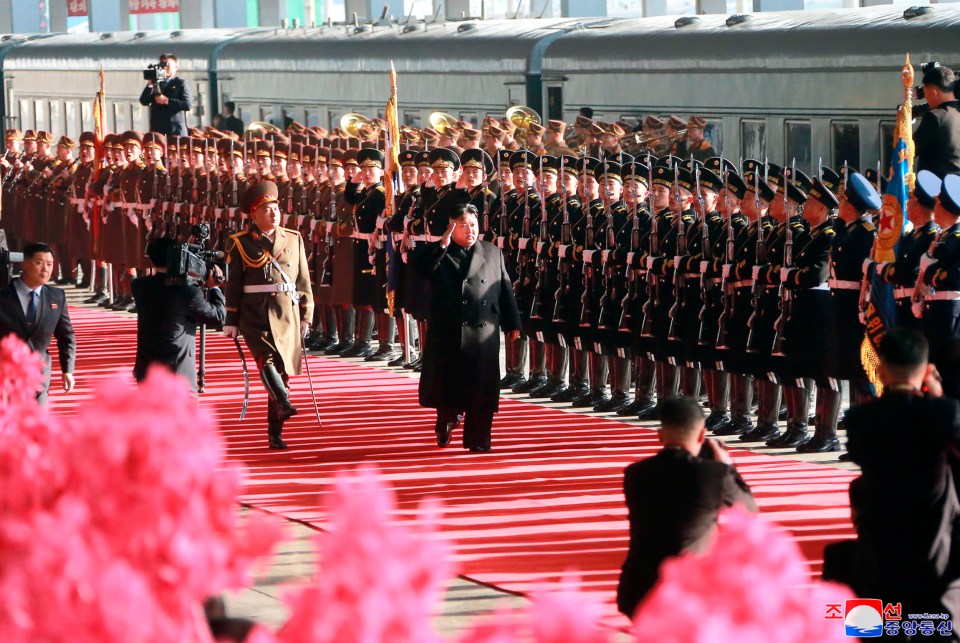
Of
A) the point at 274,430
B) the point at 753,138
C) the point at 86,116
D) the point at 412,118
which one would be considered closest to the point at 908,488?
the point at 274,430

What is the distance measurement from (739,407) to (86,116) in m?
18.7

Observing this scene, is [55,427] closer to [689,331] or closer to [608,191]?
[689,331]

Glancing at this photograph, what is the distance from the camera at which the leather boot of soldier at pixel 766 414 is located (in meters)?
9.98

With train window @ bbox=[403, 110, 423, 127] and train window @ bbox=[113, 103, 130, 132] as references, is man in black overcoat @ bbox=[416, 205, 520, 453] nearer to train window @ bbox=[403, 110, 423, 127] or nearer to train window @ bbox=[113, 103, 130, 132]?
train window @ bbox=[403, 110, 423, 127]

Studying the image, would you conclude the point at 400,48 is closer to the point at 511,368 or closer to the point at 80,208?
the point at 80,208

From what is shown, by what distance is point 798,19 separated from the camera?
13898 mm

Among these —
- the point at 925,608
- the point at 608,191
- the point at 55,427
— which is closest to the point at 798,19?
the point at 608,191

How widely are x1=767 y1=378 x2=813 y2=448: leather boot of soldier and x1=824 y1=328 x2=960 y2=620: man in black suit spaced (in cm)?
509

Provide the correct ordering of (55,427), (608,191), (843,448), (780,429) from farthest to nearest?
(608,191)
(780,429)
(843,448)
(55,427)

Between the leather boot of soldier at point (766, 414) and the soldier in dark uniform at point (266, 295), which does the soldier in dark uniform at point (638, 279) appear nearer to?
the leather boot of soldier at point (766, 414)

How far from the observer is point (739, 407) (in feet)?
33.5

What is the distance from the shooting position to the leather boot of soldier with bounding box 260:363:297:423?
1000 cm

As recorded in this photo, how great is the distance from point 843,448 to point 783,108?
14.1 feet

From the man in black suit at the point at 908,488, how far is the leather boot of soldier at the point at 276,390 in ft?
18.9
